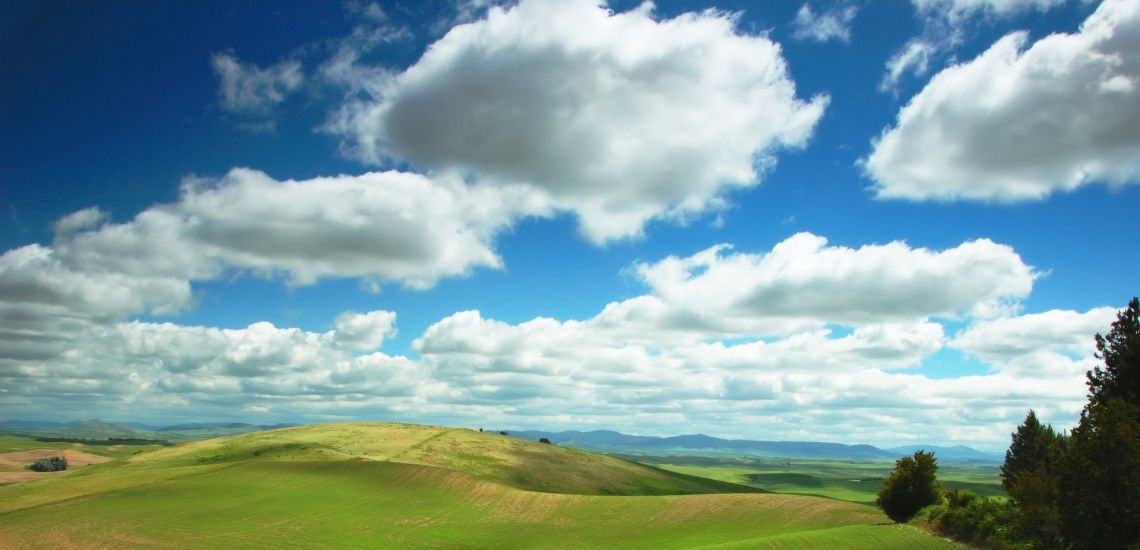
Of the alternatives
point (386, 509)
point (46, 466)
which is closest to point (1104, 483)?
point (386, 509)

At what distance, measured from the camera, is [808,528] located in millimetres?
66625

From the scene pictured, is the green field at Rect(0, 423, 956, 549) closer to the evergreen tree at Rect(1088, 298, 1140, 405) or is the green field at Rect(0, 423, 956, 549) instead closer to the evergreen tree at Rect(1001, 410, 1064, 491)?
the evergreen tree at Rect(1088, 298, 1140, 405)

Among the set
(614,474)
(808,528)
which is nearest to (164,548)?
(808,528)

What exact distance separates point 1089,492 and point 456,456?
350ft

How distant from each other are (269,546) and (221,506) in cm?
2323

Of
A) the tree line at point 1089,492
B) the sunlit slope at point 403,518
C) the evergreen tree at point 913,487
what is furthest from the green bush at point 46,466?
the tree line at point 1089,492

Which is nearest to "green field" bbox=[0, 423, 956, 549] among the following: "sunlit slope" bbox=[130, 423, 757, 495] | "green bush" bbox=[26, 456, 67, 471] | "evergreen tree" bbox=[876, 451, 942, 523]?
"sunlit slope" bbox=[130, 423, 757, 495]

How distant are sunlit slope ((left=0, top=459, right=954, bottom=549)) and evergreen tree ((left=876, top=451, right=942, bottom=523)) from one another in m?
3.43

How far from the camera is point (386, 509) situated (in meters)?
85.4

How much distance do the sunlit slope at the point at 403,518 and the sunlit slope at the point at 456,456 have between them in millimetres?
16927

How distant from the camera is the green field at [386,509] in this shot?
67438 millimetres

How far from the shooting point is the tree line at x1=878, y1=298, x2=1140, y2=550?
34.3m

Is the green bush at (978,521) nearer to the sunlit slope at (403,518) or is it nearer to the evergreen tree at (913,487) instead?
the evergreen tree at (913,487)

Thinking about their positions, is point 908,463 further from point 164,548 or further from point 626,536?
point 164,548
